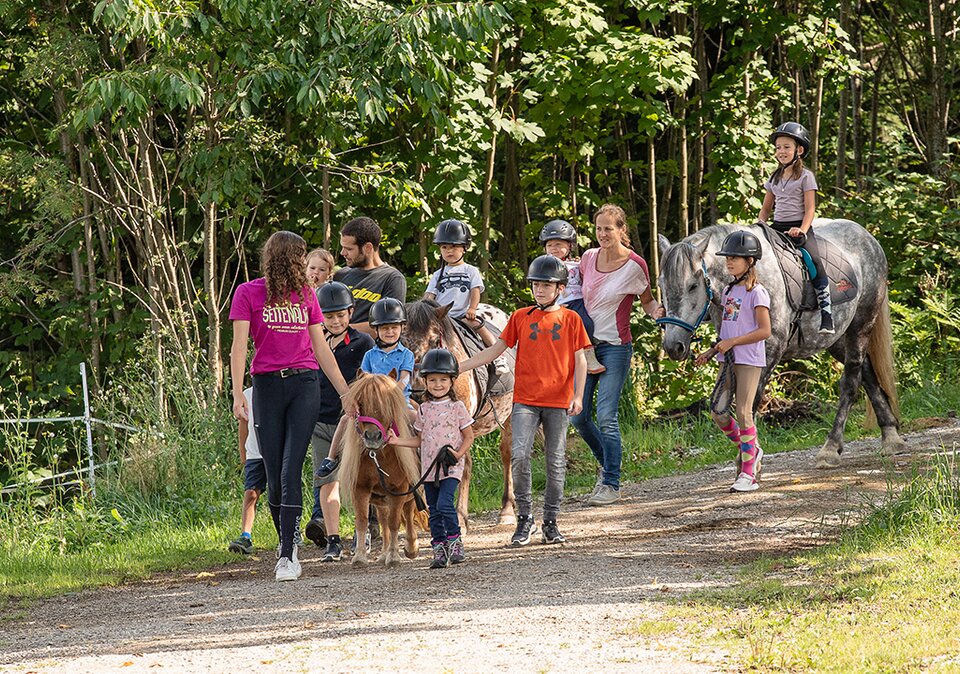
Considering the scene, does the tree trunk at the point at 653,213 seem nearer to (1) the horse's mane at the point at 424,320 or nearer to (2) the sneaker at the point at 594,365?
(2) the sneaker at the point at 594,365

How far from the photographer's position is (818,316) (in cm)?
972

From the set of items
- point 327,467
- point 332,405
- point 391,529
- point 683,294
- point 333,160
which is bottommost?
point 391,529

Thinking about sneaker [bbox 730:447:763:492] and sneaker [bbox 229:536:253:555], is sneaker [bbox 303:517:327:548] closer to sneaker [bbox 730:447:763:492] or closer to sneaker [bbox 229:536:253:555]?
sneaker [bbox 229:536:253:555]

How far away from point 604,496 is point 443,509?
7.90 ft

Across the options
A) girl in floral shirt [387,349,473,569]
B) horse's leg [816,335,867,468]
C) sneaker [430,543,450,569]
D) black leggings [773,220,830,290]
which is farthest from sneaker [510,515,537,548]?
horse's leg [816,335,867,468]

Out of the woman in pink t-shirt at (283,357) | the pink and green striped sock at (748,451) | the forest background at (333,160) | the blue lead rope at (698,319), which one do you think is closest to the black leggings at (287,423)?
the woman in pink t-shirt at (283,357)

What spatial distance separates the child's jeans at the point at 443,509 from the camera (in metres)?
7.36

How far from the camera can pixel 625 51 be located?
13.9 m

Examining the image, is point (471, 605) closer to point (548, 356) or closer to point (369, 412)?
point (369, 412)

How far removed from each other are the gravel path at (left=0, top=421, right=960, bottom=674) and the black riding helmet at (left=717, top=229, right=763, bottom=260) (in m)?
1.74

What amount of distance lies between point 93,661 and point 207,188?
694 cm

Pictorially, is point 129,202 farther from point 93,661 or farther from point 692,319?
point 93,661

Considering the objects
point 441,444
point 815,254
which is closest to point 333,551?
point 441,444

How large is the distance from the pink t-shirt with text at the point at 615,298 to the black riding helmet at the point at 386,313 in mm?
2077
